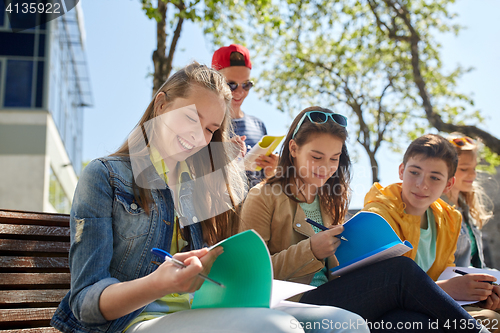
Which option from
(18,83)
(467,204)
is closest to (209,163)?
(467,204)

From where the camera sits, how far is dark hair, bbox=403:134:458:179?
113 inches

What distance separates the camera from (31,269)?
245 centimetres

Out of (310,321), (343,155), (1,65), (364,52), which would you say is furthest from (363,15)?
(310,321)

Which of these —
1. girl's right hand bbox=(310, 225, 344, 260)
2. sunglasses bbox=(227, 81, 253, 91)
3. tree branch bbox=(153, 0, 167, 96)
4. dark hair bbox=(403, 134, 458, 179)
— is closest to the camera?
girl's right hand bbox=(310, 225, 344, 260)

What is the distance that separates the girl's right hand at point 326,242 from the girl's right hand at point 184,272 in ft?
2.84

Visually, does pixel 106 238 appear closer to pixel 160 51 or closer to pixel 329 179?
pixel 329 179

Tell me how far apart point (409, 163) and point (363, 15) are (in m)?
10.5

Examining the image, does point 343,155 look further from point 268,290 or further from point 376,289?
point 268,290

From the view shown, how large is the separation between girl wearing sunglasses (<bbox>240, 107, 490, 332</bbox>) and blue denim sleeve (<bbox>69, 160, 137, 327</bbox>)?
2.48 ft

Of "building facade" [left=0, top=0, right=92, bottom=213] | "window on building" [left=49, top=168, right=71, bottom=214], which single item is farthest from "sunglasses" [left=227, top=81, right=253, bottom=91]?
"window on building" [left=49, top=168, right=71, bottom=214]

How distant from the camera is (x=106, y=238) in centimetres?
148

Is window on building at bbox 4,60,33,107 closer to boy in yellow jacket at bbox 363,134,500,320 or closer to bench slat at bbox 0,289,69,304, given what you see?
bench slat at bbox 0,289,69,304

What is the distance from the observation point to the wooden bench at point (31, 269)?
2.17 m

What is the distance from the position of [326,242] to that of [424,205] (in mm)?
1107
